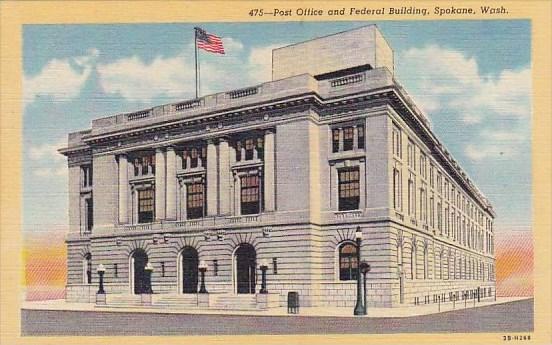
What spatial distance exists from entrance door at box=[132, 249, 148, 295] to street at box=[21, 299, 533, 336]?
4.18 m

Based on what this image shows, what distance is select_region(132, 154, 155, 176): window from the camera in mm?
27078

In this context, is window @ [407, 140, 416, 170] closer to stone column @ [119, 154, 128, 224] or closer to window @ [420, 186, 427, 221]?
window @ [420, 186, 427, 221]

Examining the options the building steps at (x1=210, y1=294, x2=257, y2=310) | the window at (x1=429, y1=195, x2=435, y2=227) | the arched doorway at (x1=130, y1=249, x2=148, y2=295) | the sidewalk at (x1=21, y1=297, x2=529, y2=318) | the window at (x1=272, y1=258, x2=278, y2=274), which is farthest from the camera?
the window at (x1=429, y1=195, x2=435, y2=227)

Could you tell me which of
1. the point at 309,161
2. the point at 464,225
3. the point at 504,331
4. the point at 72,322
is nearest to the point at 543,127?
the point at 504,331

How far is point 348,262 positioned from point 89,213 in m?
8.56

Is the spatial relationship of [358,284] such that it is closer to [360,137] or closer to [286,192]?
[286,192]

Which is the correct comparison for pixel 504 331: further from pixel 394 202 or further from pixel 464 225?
pixel 464 225

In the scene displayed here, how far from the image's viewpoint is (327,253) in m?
24.4

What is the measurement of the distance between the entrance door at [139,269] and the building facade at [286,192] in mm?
47

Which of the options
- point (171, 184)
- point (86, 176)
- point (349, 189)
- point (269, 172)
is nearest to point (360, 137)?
point (349, 189)

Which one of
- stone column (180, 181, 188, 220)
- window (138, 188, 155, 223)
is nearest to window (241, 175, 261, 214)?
stone column (180, 181, 188, 220)

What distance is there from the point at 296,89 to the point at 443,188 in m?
6.15

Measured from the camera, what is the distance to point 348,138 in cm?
2470

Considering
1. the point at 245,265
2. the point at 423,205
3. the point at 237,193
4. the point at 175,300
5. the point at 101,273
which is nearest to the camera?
the point at 175,300
